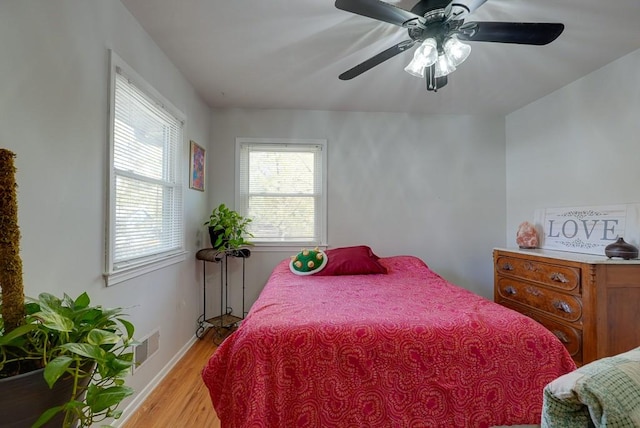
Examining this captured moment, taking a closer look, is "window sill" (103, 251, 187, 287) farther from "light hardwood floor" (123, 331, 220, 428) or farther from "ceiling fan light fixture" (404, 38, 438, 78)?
"ceiling fan light fixture" (404, 38, 438, 78)

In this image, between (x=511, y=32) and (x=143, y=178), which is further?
(x=143, y=178)

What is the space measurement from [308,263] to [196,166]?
1.52m

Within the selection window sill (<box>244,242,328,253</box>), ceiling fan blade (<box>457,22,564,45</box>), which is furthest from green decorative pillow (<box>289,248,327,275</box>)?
ceiling fan blade (<box>457,22,564,45</box>)

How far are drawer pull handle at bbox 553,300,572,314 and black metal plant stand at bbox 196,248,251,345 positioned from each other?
2.81m

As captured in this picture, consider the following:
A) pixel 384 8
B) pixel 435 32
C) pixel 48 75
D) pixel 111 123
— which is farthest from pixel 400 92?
pixel 48 75

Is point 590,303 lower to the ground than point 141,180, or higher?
lower

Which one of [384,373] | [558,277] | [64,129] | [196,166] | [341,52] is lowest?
[384,373]

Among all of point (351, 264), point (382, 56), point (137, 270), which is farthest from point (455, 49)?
point (137, 270)

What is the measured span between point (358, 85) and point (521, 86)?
1608mm

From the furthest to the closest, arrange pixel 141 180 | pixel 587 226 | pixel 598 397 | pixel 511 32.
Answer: pixel 587 226 → pixel 141 180 → pixel 511 32 → pixel 598 397

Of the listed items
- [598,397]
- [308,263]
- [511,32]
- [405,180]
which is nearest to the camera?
[598,397]

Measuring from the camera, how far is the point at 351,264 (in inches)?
109

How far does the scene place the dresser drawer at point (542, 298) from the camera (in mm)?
2102

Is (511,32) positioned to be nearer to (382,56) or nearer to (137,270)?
(382,56)
